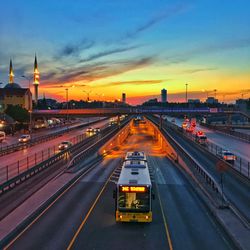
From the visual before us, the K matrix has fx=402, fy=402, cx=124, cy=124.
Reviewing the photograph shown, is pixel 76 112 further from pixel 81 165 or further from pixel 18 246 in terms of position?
pixel 18 246

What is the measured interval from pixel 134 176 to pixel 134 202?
1.98 m


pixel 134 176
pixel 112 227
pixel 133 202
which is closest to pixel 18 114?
pixel 134 176

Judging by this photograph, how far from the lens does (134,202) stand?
21.8m

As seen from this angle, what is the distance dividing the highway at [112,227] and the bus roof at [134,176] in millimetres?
2355

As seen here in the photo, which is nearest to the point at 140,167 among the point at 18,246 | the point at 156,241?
the point at 156,241

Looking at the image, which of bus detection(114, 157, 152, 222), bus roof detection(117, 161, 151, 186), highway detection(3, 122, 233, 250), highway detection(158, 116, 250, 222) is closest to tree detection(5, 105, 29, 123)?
highway detection(158, 116, 250, 222)

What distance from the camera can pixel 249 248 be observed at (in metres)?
17.5

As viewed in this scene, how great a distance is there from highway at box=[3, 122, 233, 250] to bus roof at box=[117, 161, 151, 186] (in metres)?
2.36

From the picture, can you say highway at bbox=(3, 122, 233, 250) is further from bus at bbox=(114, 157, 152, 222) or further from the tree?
the tree

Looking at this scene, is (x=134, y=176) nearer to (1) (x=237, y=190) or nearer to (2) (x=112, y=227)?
(2) (x=112, y=227)

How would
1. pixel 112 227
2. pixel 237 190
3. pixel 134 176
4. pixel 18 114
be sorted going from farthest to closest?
pixel 18 114 → pixel 237 190 → pixel 134 176 → pixel 112 227

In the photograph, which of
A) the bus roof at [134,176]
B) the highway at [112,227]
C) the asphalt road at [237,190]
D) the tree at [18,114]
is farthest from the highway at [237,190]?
the tree at [18,114]

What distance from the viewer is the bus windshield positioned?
21797 millimetres

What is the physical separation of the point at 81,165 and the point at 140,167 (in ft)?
66.6
